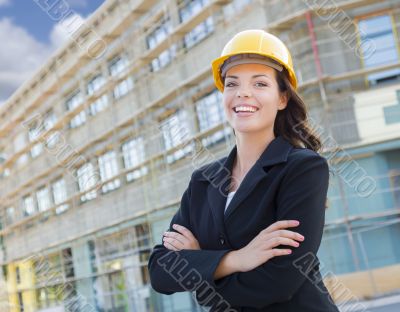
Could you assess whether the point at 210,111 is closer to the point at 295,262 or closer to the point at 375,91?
the point at 375,91

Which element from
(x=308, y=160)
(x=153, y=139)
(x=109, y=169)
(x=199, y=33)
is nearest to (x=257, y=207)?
(x=308, y=160)

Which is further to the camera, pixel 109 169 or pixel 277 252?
pixel 109 169

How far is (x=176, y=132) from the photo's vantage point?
43.4 feet

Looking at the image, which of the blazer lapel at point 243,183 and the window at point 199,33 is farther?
the window at point 199,33

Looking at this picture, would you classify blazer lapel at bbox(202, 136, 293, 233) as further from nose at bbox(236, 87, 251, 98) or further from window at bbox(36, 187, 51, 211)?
window at bbox(36, 187, 51, 211)

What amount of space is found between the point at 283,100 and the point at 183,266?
50cm

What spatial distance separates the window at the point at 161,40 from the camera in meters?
13.6

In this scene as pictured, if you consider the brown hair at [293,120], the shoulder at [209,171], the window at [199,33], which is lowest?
the shoulder at [209,171]

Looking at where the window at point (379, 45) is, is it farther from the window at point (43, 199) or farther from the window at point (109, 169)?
the window at point (43, 199)

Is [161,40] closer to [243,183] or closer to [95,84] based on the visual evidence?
[95,84]

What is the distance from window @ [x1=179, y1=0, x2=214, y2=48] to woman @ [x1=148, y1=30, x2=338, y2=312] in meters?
10.6

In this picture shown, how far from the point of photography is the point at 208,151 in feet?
39.3

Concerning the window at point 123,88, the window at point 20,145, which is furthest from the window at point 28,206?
the window at point 123,88

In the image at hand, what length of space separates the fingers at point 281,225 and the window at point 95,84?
1544cm
